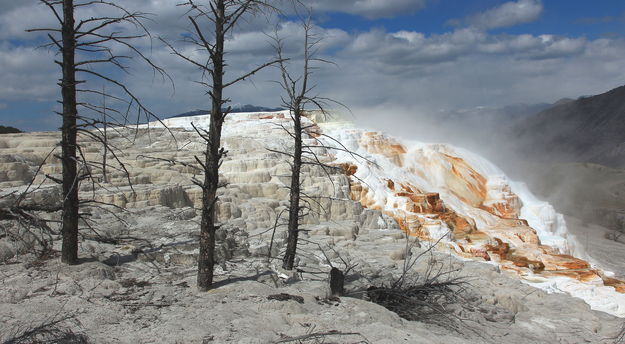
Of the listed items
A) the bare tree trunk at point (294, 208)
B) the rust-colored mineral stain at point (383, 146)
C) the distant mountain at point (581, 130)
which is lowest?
the bare tree trunk at point (294, 208)

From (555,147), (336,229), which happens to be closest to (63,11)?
(336,229)

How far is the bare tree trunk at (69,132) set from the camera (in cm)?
557

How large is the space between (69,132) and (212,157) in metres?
1.75

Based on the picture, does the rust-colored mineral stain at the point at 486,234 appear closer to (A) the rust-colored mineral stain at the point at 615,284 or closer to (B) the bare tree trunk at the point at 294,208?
(A) the rust-colored mineral stain at the point at 615,284

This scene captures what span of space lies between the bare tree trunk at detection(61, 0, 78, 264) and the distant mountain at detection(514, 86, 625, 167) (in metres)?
71.3

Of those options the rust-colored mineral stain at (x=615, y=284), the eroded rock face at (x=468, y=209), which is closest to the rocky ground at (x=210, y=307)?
the eroded rock face at (x=468, y=209)

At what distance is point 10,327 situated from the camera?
14.4 ft

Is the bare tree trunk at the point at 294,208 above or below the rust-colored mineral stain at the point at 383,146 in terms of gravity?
below

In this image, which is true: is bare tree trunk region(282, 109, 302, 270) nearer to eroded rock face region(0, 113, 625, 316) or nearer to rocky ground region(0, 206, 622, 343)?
rocky ground region(0, 206, 622, 343)

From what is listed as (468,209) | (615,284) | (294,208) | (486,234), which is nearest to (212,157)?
(294,208)

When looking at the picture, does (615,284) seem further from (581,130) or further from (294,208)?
(581,130)

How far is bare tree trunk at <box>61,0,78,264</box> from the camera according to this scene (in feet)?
18.3

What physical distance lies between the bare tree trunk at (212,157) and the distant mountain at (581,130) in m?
70.5

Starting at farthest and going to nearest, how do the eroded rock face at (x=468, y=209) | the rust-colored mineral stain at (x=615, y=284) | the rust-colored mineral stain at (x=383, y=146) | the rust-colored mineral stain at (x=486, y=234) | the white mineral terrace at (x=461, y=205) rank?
the rust-colored mineral stain at (x=383, y=146) < the rust-colored mineral stain at (x=486, y=234) < the eroded rock face at (x=468, y=209) < the white mineral terrace at (x=461, y=205) < the rust-colored mineral stain at (x=615, y=284)
